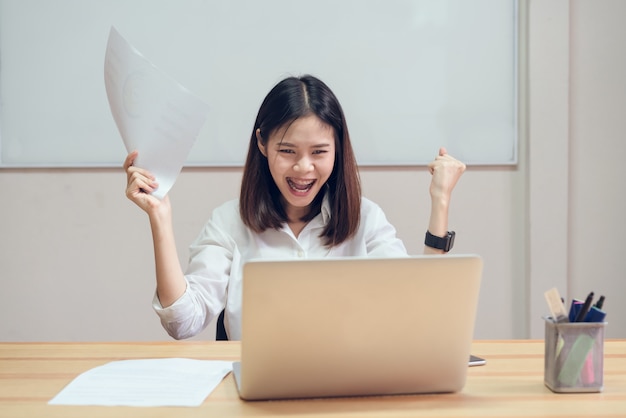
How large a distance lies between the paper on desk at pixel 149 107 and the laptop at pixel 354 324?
50 centimetres

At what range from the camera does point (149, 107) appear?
4.29 ft

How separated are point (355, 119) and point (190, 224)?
729 mm

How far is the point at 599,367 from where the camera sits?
1.02 metres

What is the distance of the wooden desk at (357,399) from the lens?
0.92 metres

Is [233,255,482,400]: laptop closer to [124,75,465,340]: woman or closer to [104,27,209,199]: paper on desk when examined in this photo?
[104,27,209,199]: paper on desk

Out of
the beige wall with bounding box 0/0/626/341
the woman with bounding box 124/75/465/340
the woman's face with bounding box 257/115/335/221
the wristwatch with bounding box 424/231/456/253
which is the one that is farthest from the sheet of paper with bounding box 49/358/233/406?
the beige wall with bounding box 0/0/626/341

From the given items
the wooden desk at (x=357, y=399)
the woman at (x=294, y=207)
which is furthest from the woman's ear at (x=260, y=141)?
the wooden desk at (x=357, y=399)

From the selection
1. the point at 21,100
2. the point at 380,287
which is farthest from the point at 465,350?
the point at 21,100

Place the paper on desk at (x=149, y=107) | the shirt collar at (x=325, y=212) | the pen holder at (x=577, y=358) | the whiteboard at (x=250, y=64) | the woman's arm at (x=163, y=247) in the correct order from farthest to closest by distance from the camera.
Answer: the whiteboard at (x=250, y=64) → the shirt collar at (x=325, y=212) → the woman's arm at (x=163, y=247) → the paper on desk at (x=149, y=107) → the pen holder at (x=577, y=358)

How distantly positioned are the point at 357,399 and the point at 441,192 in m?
0.99

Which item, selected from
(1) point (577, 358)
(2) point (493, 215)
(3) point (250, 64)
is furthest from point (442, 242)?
(3) point (250, 64)

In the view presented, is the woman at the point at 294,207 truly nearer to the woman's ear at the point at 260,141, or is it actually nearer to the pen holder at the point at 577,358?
the woman's ear at the point at 260,141

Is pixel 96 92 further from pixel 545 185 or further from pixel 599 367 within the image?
pixel 599 367

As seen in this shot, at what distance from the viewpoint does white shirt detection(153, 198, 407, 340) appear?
68.7 inches
